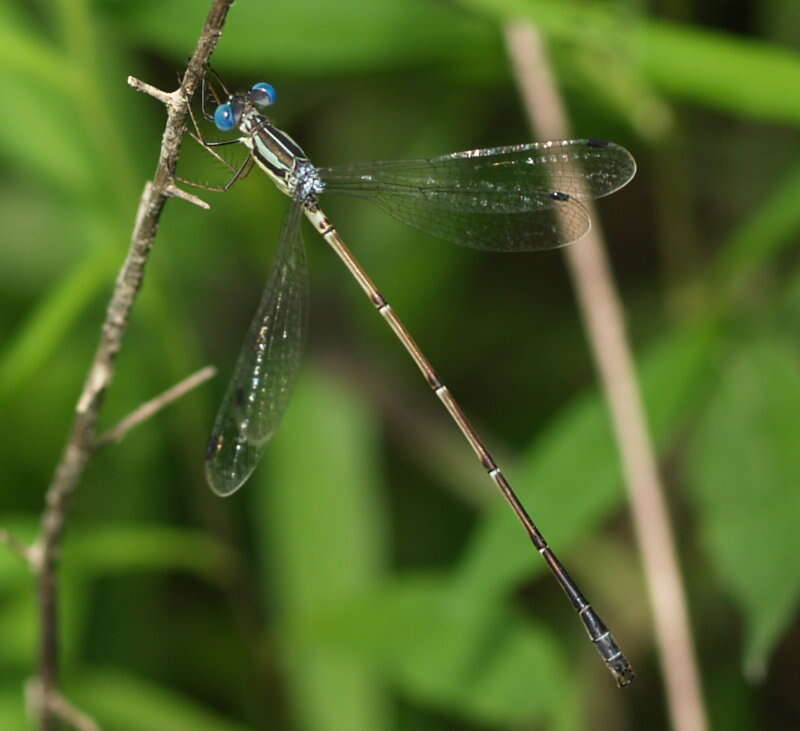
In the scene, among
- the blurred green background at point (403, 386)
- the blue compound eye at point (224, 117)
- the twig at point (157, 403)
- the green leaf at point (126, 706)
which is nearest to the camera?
the twig at point (157, 403)

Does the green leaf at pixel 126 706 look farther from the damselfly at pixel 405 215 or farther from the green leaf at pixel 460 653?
the damselfly at pixel 405 215

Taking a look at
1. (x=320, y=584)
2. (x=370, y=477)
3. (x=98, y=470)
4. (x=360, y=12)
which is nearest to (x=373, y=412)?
(x=370, y=477)

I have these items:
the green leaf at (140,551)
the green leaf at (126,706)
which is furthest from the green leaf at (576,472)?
the green leaf at (126,706)

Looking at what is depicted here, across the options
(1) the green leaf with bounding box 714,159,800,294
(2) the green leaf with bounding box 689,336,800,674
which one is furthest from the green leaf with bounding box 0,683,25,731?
(1) the green leaf with bounding box 714,159,800,294

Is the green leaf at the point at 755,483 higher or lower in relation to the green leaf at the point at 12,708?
lower

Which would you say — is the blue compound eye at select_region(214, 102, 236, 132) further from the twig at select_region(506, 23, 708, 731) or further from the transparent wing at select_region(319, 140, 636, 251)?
the twig at select_region(506, 23, 708, 731)

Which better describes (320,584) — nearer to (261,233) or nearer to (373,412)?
(373,412)

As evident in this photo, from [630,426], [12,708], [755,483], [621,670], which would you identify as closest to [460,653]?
[621,670]
